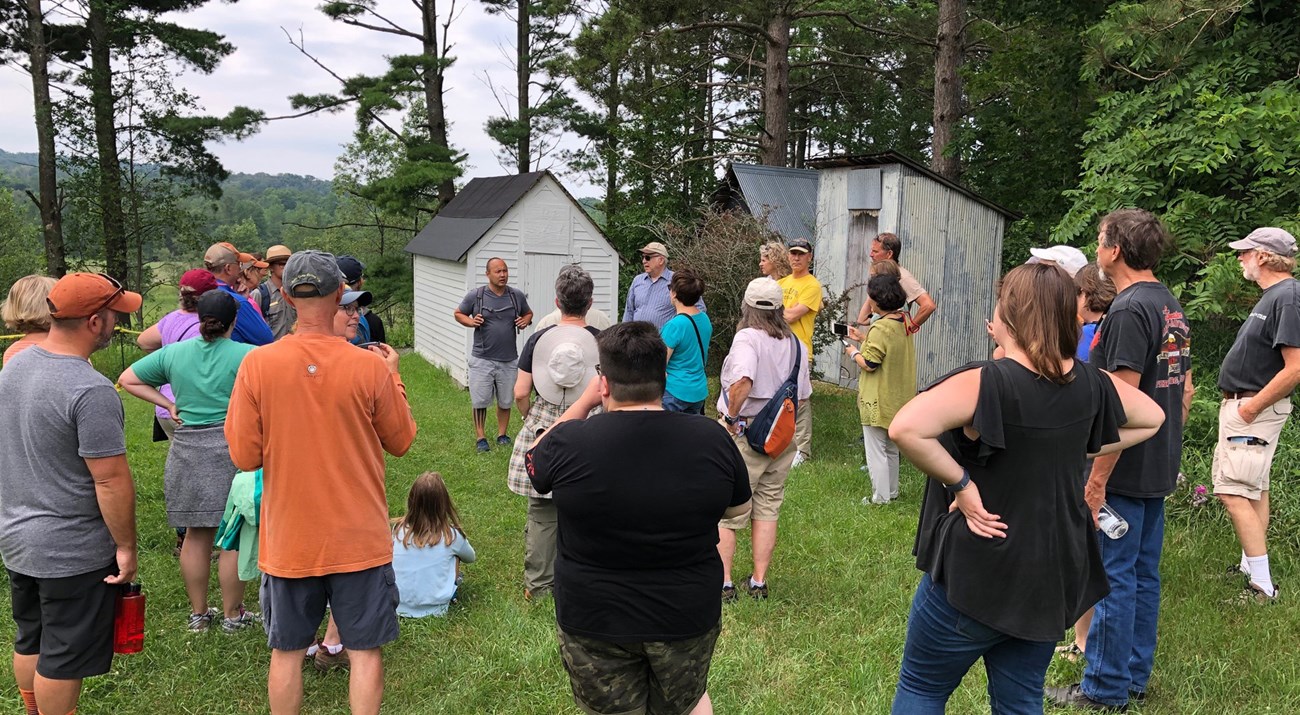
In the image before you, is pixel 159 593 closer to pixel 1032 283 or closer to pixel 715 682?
pixel 715 682

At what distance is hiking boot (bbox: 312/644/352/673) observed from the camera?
3.95 metres

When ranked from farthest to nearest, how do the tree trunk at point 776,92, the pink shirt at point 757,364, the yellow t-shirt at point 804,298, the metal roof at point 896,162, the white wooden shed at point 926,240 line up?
the tree trunk at point 776,92
the white wooden shed at point 926,240
the metal roof at point 896,162
the yellow t-shirt at point 804,298
the pink shirt at point 757,364

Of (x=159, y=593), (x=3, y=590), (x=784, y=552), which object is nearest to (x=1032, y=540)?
(x=784, y=552)

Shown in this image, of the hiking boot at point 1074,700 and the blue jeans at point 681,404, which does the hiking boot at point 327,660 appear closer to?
the blue jeans at point 681,404

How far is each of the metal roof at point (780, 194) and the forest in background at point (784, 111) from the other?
8.32 feet

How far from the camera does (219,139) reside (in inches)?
798

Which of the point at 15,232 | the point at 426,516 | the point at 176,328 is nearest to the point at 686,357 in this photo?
the point at 426,516

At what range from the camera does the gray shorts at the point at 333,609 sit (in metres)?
2.98

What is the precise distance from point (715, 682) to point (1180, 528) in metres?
3.89

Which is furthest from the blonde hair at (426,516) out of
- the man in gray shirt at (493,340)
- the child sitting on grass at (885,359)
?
the man in gray shirt at (493,340)

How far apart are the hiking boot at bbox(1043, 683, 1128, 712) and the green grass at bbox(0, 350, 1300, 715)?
178 mm

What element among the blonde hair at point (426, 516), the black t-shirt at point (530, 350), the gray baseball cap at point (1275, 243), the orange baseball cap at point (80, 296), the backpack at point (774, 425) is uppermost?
the gray baseball cap at point (1275, 243)

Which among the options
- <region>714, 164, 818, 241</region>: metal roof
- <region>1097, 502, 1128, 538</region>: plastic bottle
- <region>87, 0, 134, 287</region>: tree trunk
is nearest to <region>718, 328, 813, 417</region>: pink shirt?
<region>1097, 502, 1128, 538</region>: plastic bottle

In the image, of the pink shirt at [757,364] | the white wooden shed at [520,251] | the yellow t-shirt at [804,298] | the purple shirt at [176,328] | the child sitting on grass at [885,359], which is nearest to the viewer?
the pink shirt at [757,364]
